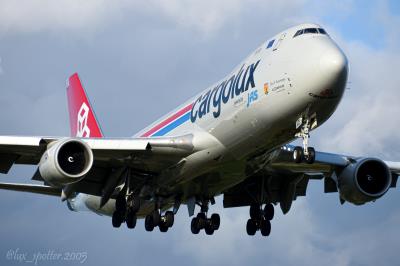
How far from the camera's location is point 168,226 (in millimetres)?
38312

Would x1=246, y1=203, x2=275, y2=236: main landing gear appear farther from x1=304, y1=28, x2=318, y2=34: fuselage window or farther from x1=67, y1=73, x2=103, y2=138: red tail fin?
x1=304, y1=28, x2=318, y2=34: fuselage window

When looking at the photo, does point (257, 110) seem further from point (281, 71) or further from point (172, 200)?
point (172, 200)

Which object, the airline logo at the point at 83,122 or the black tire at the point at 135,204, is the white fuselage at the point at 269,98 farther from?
the airline logo at the point at 83,122

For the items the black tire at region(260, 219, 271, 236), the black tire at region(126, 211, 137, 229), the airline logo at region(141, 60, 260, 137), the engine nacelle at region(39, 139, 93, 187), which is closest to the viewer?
the airline logo at region(141, 60, 260, 137)

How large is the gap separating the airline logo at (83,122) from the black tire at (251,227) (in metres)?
9.21

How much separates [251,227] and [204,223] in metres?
2.14

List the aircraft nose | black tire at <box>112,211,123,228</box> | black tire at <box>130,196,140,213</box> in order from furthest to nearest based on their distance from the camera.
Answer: black tire at <box>112,211,123,228</box>, black tire at <box>130,196,140,213</box>, the aircraft nose

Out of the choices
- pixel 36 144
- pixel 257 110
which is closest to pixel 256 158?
Result: pixel 257 110

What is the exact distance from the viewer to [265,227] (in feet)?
131

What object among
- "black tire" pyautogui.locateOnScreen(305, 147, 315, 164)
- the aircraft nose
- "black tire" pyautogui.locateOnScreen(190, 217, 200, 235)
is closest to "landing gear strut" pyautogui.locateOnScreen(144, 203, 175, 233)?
"black tire" pyautogui.locateOnScreen(190, 217, 200, 235)

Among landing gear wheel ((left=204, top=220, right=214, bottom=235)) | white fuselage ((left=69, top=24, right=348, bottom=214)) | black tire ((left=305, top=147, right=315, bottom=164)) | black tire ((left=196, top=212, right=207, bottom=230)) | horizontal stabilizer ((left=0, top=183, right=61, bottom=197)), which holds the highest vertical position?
white fuselage ((left=69, top=24, right=348, bottom=214))

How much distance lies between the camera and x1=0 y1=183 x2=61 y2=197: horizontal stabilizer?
3841cm

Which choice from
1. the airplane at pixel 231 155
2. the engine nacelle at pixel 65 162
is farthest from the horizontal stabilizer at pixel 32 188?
the engine nacelle at pixel 65 162

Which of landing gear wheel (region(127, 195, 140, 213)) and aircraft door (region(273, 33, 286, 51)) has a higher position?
aircraft door (region(273, 33, 286, 51))
